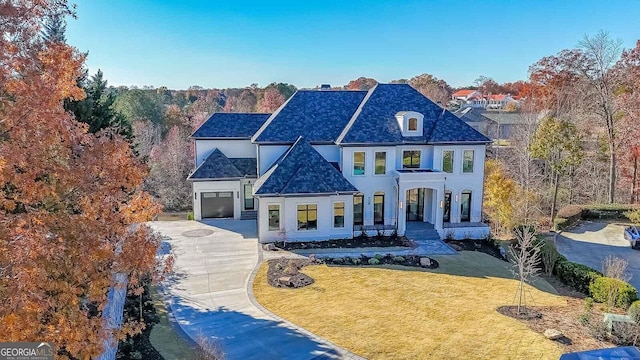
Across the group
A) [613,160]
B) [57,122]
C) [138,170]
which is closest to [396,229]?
[138,170]

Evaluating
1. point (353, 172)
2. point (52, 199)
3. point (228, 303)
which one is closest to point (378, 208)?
point (353, 172)

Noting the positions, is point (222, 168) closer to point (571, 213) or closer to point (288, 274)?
point (288, 274)

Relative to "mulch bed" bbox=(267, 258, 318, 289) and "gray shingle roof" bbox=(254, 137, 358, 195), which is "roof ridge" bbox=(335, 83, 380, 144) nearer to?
"gray shingle roof" bbox=(254, 137, 358, 195)

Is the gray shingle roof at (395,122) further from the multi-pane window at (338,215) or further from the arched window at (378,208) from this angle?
the multi-pane window at (338,215)

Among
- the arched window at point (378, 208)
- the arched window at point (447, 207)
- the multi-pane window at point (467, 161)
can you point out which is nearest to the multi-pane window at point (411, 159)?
the arched window at point (378, 208)

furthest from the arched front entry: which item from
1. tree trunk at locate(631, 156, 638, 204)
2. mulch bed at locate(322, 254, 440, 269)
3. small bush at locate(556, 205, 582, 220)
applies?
tree trunk at locate(631, 156, 638, 204)

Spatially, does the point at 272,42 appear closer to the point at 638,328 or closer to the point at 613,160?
the point at 613,160
